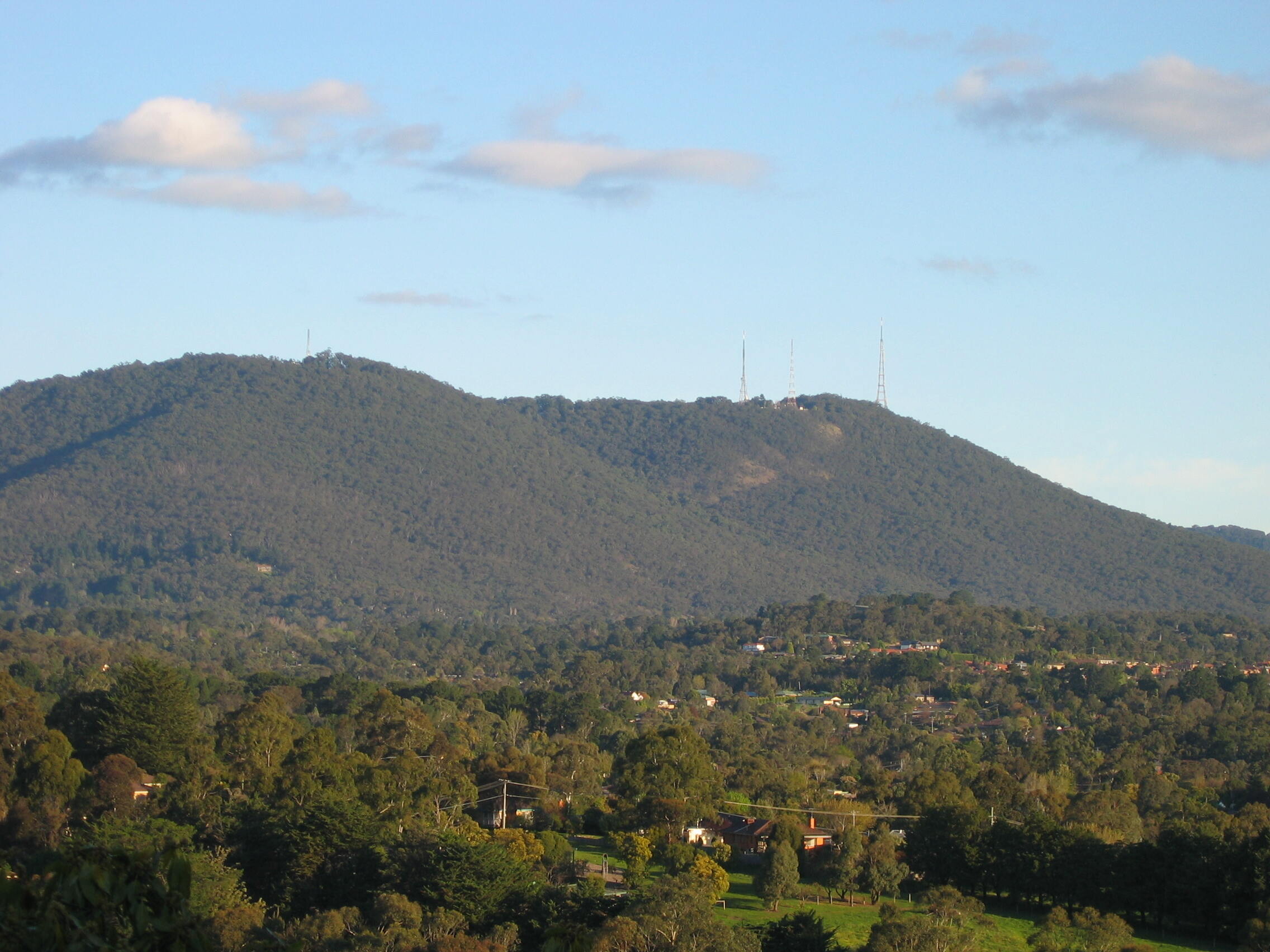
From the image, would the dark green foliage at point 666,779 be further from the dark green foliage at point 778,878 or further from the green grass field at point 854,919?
the dark green foliage at point 778,878

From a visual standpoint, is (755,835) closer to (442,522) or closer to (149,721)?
(149,721)

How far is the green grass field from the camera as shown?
29.1 metres

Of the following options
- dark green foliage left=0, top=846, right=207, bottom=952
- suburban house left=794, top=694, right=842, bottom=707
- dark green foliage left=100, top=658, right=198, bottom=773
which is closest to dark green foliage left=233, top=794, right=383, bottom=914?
dark green foliage left=100, top=658, right=198, bottom=773

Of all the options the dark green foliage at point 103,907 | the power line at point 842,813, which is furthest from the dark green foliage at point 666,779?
the dark green foliage at point 103,907

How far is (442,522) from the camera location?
6722 inches

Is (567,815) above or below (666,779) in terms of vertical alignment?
below

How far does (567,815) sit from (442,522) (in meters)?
133

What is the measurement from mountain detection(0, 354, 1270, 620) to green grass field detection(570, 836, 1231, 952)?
112 meters

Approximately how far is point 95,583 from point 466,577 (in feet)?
119

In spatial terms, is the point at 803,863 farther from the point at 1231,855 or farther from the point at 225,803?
the point at 225,803

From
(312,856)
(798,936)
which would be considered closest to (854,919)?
(798,936)

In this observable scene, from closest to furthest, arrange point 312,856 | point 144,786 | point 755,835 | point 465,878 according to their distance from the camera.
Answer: point 465,878 < point 312,856 < point 144,786 < point 755,835

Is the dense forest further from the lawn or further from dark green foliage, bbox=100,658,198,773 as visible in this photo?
the lawn

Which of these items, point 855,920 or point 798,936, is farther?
point 855,920
